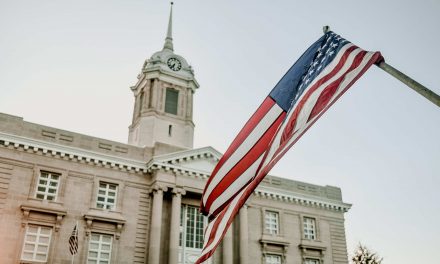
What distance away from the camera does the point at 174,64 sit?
41.4 metres

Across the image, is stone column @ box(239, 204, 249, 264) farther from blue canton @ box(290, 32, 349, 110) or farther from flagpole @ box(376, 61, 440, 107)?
flagpole @ box(376, 61, 440, 107)

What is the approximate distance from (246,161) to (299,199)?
27.1 metres

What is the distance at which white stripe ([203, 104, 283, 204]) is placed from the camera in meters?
10.5

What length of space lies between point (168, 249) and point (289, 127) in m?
21.7

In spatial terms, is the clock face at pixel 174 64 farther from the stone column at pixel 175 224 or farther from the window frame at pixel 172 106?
the stone column at pixel 175 224

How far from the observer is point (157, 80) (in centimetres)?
3950

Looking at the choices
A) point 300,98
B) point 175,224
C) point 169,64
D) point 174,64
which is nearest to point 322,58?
point 300,98

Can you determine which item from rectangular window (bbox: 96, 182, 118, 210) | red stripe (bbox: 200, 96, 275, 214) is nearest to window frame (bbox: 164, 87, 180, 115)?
rectangular window (bbox: 96, 182, 118, 210)

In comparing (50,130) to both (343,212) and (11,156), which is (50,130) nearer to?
(11,156)

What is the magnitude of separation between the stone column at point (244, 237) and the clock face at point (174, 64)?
1648cm

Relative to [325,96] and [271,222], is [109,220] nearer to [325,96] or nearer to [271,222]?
[271,222]

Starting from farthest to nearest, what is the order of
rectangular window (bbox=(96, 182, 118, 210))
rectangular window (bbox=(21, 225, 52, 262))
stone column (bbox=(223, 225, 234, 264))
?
stone column (bbox=(223, 225, 234, 264))
rectangular window (bbox=(96, 182, 118, 210))
rectangular window (bbox=(21, 225, 52, 262))

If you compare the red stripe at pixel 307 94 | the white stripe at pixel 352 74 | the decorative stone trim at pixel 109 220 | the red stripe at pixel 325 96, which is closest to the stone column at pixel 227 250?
the decorative stone trim at pixel 109 220

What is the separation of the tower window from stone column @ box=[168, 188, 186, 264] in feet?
37.2
